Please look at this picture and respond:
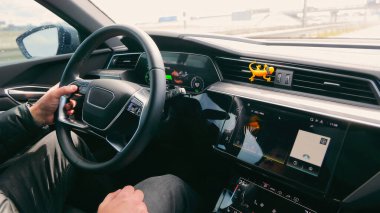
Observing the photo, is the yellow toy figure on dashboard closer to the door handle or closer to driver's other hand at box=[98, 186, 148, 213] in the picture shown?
driver's other hand at box=[98, 186, 148, 213]

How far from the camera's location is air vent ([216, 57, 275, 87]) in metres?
1.75

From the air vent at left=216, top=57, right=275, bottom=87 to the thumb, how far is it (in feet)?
2.44

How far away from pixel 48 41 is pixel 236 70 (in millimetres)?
1464

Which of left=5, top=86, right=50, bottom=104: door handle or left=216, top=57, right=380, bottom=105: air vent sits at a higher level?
left=216, top=57, right=380, bottom=105: air vent

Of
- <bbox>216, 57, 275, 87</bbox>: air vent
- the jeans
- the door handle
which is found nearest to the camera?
the jeans

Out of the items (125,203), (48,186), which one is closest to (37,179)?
(48,186)

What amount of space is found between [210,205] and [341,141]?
922 mm

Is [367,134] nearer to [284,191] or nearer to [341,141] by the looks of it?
[341,141]

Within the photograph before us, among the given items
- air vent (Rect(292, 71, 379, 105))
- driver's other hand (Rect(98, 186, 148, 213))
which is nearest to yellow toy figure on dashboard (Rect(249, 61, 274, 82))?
air vent (Rect(292, 71, 379, 105))

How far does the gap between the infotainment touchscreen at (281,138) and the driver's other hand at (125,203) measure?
1.72 ft

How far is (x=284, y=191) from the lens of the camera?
1569 mm

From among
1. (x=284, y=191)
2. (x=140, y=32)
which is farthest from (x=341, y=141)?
(x=140, y=32)

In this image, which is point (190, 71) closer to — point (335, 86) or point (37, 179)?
point (335, 86)

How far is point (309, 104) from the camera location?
1.46m
